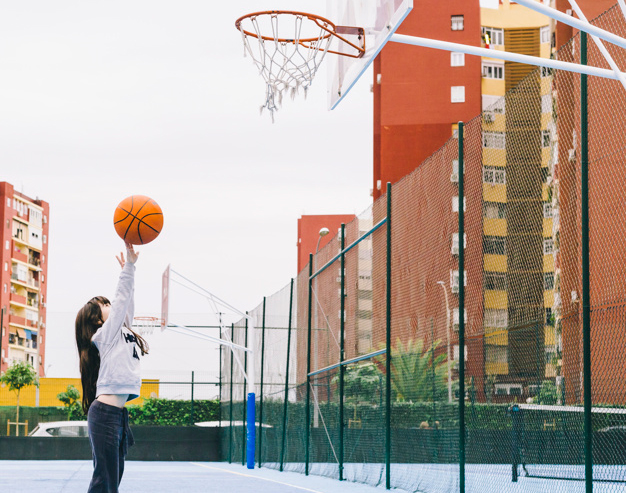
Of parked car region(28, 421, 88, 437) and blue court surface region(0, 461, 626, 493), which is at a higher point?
blue court surface region(0, 461, 626, 493)

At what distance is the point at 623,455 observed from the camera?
47.2ft

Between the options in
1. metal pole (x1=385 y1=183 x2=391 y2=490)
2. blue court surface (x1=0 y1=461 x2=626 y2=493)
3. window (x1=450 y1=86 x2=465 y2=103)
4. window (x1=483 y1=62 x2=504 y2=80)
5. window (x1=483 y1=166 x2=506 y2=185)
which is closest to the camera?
window (x1=483 y1=166 x2=506 y2=185)

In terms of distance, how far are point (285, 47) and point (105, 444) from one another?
344 centimetres

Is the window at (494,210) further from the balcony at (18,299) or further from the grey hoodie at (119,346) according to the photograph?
the balcony at (18,299)

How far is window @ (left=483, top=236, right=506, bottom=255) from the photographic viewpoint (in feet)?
26.7

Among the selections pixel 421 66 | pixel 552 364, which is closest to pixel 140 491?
pixel 552 364

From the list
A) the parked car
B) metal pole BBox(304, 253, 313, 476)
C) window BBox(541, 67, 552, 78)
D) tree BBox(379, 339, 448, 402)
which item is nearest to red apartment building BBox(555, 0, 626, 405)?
window BBox(541, 67, 552, 78)

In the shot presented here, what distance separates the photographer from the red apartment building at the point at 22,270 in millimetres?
77125

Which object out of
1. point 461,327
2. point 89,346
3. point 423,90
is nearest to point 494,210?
point 461,327

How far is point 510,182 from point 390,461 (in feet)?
12.8

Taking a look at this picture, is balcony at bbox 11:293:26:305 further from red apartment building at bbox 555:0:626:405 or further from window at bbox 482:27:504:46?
red apartment building at bbox 555:0:626:405

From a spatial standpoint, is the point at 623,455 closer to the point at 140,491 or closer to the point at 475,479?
the point at 475,479

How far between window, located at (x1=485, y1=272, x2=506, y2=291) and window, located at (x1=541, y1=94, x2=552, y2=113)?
141cm

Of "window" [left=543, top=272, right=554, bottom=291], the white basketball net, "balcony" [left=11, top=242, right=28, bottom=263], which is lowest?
"window" [left=543, top=272, right=554, bottom=291]
